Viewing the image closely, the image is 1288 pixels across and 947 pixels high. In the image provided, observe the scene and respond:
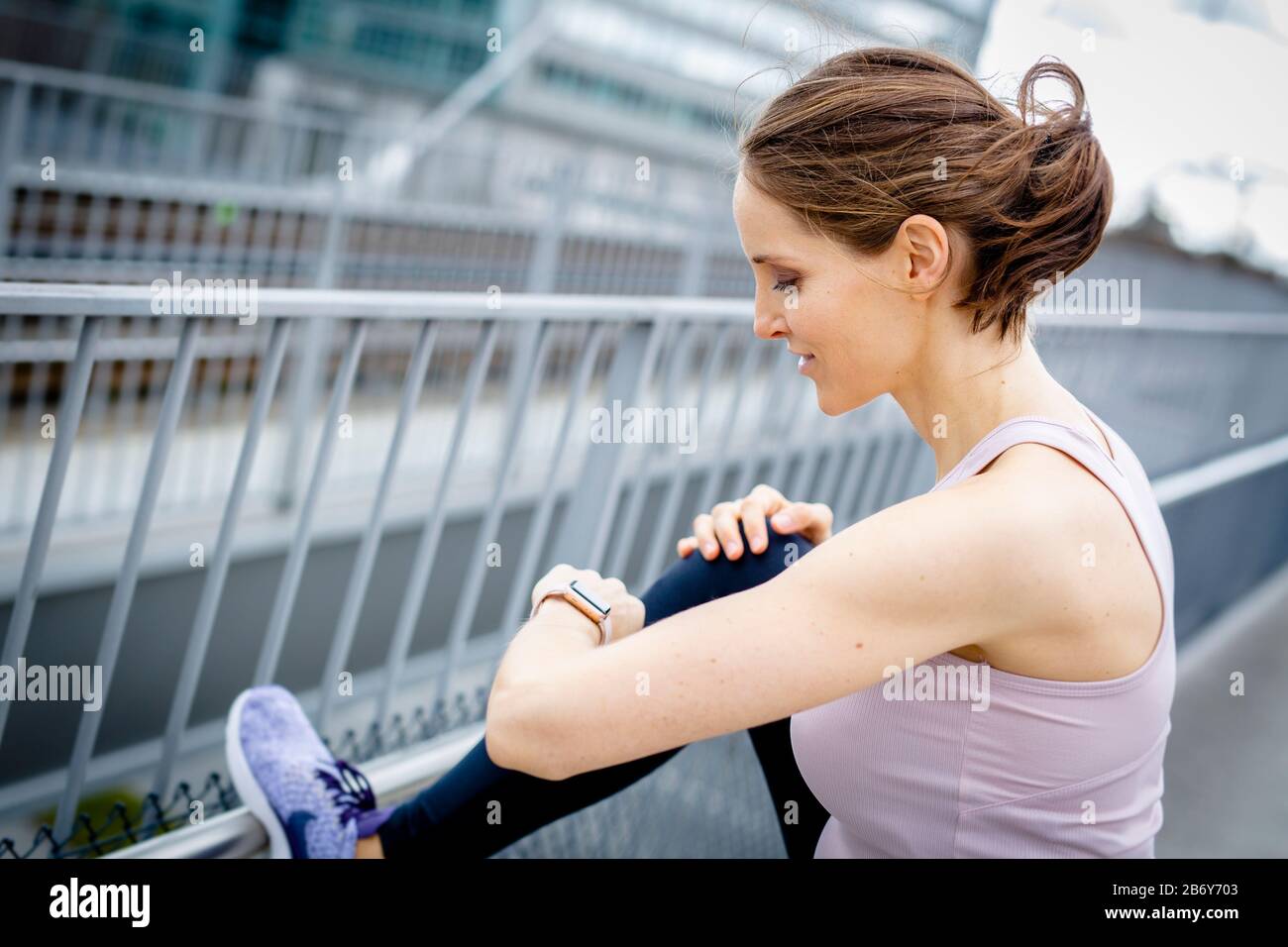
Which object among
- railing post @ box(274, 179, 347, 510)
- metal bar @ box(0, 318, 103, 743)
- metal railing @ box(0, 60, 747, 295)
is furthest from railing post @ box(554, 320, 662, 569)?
railing post @ box(274, 179, 347, 510)

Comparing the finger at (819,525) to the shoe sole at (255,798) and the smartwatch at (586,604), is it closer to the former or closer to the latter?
the smartwatch at (586,604)

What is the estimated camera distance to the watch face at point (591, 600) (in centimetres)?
141

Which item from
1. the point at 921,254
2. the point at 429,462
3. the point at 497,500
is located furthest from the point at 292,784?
the point at 429,462

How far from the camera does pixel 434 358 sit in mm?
5035

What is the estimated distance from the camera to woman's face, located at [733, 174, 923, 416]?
1.30 meters

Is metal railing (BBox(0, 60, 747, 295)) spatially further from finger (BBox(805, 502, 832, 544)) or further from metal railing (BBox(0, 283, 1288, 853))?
finger (BBox(805, 502, 832, 544))

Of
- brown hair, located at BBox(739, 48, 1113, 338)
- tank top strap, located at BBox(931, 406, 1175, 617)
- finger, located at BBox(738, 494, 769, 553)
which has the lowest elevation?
finger, located at BBox(738, 494, 769, 553)

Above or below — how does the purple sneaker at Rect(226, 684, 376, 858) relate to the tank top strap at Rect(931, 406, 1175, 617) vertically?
below

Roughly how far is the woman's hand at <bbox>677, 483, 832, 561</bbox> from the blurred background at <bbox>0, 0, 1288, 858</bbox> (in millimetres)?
518

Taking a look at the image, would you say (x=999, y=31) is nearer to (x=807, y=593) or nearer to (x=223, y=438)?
(x=807, y=593)

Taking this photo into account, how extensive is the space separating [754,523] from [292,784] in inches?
34.1

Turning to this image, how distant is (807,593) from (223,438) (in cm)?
387
